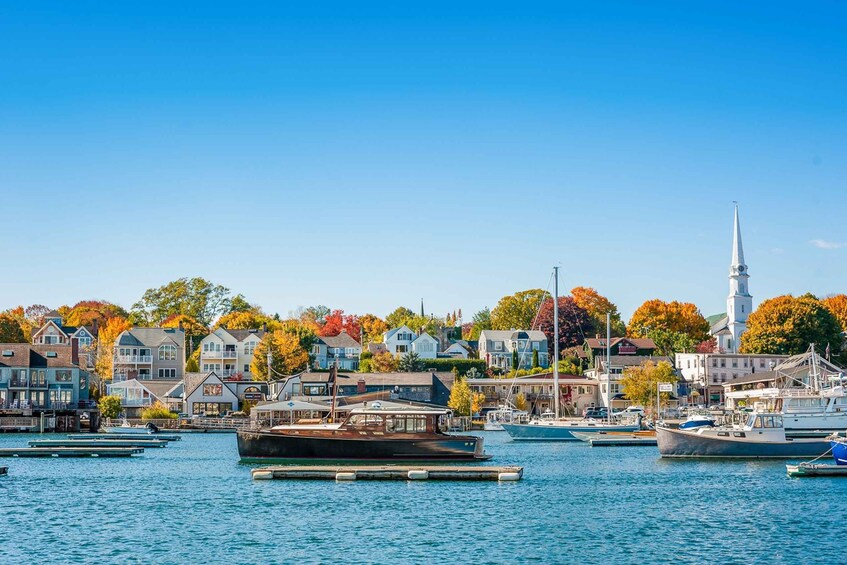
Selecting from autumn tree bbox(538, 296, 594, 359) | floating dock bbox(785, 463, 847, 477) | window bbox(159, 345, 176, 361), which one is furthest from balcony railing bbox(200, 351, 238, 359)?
floating dock bbox(785, 463, 847, 477)

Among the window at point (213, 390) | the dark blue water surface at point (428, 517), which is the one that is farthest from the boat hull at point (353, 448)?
the window at point (213, 390)

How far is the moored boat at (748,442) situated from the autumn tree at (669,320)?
319ft

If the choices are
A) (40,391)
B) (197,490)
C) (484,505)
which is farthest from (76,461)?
(40,391)

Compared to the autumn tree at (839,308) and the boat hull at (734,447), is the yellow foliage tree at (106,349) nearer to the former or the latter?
the boat hull at (734,447)

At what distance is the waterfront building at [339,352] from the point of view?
145m

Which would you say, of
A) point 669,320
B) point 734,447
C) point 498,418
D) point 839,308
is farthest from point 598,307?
point 734,447

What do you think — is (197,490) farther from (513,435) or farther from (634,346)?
(634,346)

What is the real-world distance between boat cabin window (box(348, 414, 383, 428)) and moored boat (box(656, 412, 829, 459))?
17.1 meters

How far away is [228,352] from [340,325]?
55.3m

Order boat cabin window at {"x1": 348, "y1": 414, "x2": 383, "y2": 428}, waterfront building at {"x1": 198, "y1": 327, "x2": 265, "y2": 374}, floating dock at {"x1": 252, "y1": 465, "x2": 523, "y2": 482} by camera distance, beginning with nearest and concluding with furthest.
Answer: floating dock at {"x1": 252, "y1": 465, "x2": 523, "y2": 482}, boat cabin window at {"x1": 348, "y1": 414, "x2": 383, "y2": 428}, waterfront building at {"x1": 198, "y1": 327, "x2": 265, "y2": 374}

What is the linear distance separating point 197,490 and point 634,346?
10581cm

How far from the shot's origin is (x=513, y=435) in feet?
295

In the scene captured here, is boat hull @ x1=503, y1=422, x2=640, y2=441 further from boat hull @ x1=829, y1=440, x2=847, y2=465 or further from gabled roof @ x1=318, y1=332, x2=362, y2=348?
gabled roof @ x1=318, y1=332, x2=362, y2=348

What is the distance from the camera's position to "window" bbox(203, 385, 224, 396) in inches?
4636
